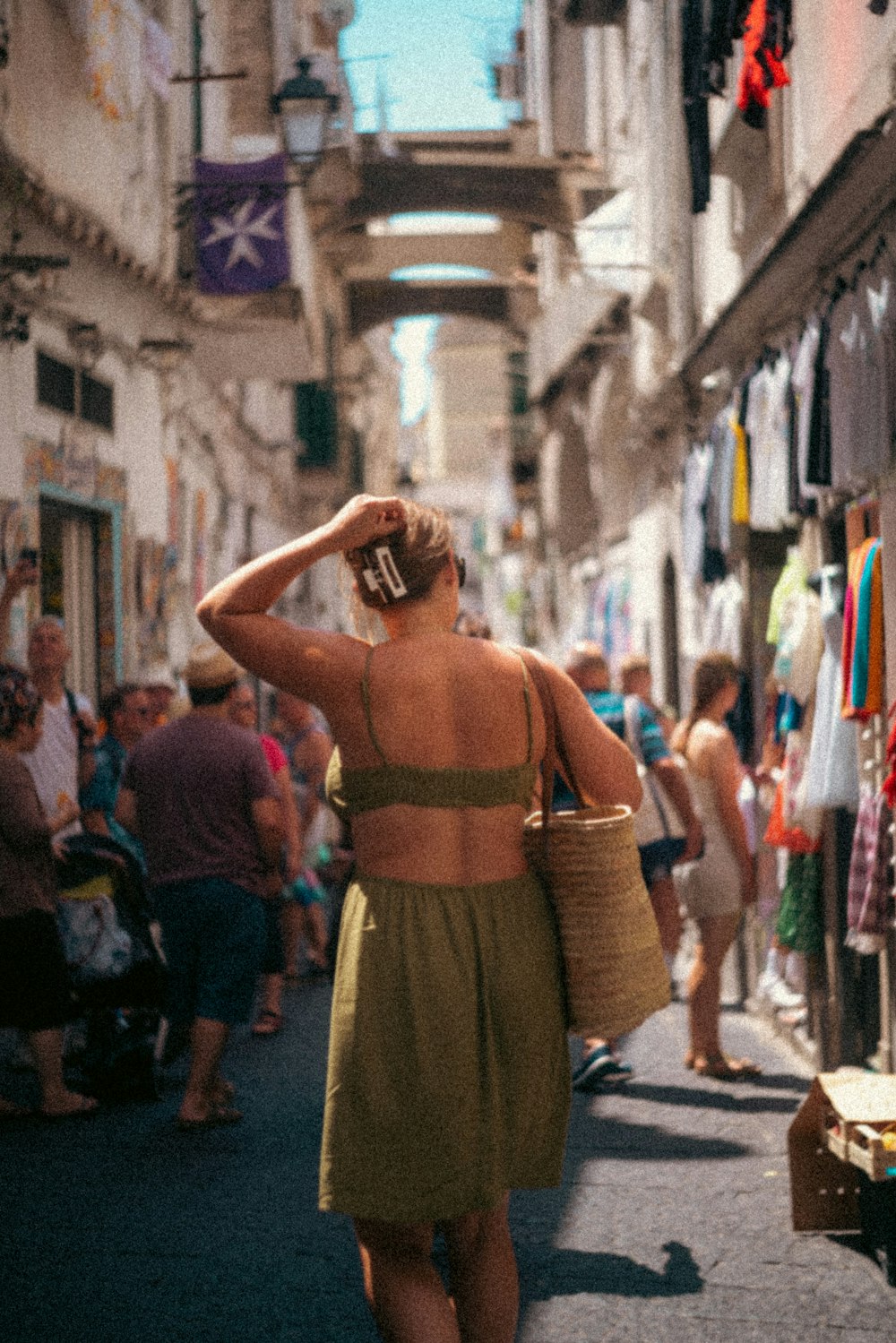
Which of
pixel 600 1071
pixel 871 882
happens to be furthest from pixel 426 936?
pixel 600 1071

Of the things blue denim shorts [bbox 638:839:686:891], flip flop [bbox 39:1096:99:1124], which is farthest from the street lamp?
flip flop [bbox 39:1096:99:1124]

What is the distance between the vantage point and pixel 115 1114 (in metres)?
7.09

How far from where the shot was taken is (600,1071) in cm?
757

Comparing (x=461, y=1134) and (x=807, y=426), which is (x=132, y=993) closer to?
(x=807, y=426)

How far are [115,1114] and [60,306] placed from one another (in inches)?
245

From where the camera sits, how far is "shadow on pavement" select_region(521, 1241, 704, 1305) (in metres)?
4.76

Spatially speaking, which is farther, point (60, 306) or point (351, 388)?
point (351, 388)

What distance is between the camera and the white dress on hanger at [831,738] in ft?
23.2

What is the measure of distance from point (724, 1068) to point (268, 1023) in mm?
2320

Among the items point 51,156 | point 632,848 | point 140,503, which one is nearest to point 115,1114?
point 632,848

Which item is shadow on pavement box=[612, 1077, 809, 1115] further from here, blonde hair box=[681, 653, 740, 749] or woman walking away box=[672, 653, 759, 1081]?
blonde hair box=[681, 653, 740, 749]

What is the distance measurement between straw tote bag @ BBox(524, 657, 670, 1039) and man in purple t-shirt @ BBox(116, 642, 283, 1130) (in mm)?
3572

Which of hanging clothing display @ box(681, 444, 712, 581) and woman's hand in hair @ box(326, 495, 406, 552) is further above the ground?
hanging clothing display @ box(681, 444, 712, 581)

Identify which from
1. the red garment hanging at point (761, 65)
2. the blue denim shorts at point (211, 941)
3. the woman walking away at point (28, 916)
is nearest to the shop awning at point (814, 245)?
the red garment hanging at point (761, 65)
